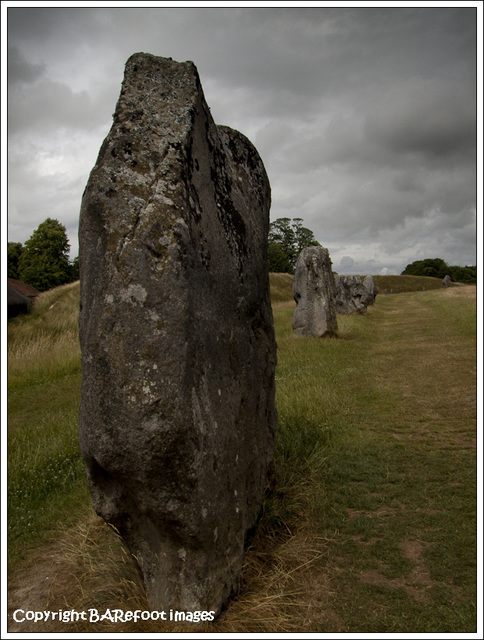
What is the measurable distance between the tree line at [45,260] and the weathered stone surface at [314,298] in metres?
32.8

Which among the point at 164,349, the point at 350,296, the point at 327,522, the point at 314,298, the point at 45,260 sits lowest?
the point at 327,522

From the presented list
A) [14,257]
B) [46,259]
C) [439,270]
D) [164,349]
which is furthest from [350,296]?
[439,270]

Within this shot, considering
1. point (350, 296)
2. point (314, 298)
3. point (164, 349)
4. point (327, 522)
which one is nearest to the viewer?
point (164, 349)

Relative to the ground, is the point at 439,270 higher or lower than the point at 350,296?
higher

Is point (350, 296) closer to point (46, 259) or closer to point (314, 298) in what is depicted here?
point (314, 298)

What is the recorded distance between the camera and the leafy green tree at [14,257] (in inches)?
1767

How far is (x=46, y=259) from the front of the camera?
42906mm

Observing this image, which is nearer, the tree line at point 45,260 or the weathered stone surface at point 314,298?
the weathered stone surface at point 314,298

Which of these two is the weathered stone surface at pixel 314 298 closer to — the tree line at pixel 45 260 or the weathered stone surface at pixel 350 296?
the weathered stone surface at pixel 350 296

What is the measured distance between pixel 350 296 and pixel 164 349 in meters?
21.5

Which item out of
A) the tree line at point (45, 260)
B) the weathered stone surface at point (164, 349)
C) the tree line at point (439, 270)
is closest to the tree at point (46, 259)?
the tree line at point (45, 260)

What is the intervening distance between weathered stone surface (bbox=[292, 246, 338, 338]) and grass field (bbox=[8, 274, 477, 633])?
537 centimetres

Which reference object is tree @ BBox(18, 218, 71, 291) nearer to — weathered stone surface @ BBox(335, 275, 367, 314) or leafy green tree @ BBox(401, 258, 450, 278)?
weathered stone surface @ BBox(335, 275, 367, 314)

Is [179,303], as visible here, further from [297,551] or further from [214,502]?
[297,551]
